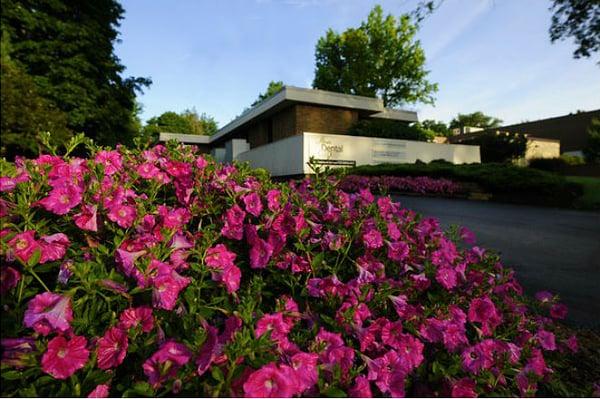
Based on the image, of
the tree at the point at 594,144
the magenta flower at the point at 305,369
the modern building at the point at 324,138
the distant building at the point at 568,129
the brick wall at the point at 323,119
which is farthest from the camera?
the distant building at the point at 568,129

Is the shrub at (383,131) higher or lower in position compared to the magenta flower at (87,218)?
higher

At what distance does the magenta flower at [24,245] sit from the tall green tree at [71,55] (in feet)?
66.8

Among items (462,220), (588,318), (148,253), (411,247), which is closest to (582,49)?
(462,220)

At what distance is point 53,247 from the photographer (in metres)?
1.16

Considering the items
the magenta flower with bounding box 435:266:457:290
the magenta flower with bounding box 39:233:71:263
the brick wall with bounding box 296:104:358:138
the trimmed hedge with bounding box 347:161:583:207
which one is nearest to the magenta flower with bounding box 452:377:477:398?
the magenta flower with bounding box 435:266:457:290

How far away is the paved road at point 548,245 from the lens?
10.0 feet

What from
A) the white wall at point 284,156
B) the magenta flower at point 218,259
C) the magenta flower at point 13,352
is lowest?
the magenta flower at point 13,352

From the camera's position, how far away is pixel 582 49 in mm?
7062

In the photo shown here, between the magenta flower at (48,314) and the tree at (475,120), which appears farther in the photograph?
the tree at (475,120)

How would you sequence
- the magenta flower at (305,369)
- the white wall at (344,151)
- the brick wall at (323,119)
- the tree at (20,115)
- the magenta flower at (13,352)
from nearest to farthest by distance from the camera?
the magenta flower at (13,352) → the magenta flower at (305,369) → the tree at (20,115) → the white wall at (344,151) → the brick wall at (323,119)

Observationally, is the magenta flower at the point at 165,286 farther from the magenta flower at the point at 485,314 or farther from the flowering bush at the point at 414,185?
the flowering bush at the point at 414,185

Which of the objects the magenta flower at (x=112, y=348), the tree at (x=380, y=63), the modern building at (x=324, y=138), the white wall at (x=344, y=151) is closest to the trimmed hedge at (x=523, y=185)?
the modern building at (x=324, y=138)

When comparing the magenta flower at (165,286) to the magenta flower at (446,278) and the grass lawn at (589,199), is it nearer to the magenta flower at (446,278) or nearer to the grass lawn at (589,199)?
the magenta flower at (446,278)

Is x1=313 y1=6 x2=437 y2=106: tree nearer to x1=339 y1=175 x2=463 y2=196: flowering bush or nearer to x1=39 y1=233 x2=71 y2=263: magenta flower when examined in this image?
x1=339 y1=175 x2=463 y2=196: flowering bush
